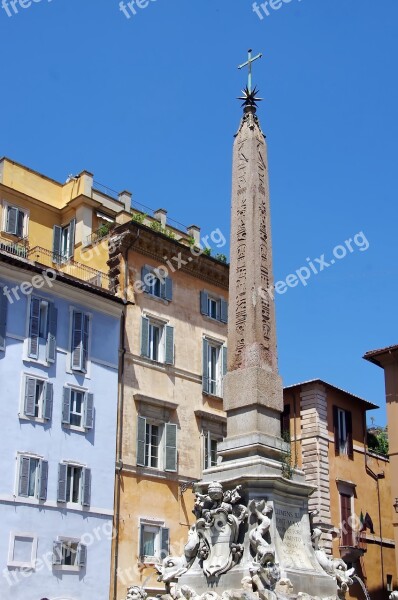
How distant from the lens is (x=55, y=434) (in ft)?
68.7

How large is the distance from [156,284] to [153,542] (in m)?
7.13

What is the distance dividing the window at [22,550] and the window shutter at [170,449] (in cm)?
449

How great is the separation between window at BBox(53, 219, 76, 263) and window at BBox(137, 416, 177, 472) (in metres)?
6.09

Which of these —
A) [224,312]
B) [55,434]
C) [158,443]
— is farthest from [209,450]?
[55,434]

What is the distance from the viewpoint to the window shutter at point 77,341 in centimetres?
2198

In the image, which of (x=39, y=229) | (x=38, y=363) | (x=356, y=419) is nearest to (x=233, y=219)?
(x=38, y=363)

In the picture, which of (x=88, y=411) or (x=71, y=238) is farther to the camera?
(x=71, y=238)

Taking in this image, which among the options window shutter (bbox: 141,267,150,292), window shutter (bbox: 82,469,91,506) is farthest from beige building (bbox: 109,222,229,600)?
window shutter (bbox: 82,469,91,506)

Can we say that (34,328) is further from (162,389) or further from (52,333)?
(162,389)

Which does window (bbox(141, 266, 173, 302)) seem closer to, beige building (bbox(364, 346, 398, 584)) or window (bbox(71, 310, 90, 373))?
window (bbox(71, 310, 90, 373))

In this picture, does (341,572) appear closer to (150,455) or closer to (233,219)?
(233,219)

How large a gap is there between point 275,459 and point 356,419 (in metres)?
18.4

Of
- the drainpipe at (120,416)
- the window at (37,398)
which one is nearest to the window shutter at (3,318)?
the window at (37,398)

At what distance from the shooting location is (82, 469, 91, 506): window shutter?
21.0m
